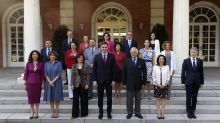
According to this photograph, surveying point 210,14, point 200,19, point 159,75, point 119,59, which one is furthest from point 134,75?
point 210,14

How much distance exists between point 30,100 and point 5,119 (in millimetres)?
950

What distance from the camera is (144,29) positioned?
1914cm

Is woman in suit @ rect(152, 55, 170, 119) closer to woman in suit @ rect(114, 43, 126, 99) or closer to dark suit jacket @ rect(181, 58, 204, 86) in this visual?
dark suit jacket @ rect(181, 58, 204, 86)

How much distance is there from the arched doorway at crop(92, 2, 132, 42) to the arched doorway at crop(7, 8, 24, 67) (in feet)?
13.0

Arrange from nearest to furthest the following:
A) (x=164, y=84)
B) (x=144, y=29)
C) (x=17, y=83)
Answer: (x=164, y=84), (x=17, y=83), (x=144, y=29)

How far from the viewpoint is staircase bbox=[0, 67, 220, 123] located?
9.70m

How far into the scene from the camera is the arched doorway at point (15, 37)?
19.9m

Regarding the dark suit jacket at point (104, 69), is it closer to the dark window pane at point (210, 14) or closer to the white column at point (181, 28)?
the white column at point (181, 28)

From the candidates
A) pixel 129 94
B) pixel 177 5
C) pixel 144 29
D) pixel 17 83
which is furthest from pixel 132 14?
pixel 129 94

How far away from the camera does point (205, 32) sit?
1975cm

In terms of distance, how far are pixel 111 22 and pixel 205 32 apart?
501 centimetres

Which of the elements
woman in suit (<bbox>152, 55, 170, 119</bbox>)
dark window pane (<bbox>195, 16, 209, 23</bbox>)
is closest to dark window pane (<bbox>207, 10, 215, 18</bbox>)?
dark window pane (<bbox>195, 16, 209, 23</bbox>)

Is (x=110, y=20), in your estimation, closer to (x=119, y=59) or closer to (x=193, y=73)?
(x=119, y=59)

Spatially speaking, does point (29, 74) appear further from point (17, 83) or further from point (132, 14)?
point (132, 14)
